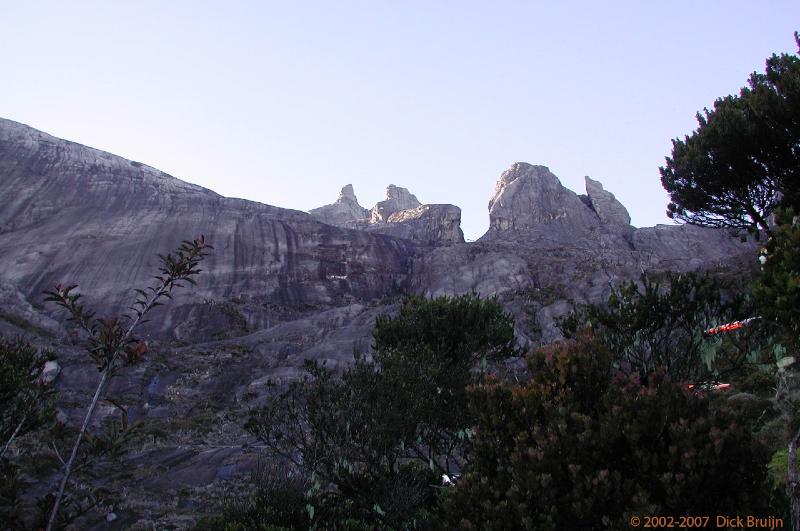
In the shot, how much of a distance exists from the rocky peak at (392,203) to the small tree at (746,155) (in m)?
138

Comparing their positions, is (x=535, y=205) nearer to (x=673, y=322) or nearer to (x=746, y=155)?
(x=746, y=155)

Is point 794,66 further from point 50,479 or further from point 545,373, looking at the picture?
point 50,479

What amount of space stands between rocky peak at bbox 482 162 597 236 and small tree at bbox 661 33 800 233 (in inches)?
4115

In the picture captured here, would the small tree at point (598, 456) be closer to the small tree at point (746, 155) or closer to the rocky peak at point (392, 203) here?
the small tree at point (746, 155)

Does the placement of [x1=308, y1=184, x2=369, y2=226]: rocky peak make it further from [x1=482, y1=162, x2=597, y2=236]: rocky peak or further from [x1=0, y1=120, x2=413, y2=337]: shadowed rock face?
[x1=0, y1=120, x2=413, y2=337]: shadowed rock face

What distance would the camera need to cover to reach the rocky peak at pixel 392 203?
169m

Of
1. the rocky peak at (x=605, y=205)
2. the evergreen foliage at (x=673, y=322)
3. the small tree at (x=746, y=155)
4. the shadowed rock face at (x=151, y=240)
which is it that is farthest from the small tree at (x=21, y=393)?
the rocky peak at (x=605, y=205)

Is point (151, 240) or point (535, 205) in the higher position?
point (535, 205)

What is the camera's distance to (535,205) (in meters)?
132

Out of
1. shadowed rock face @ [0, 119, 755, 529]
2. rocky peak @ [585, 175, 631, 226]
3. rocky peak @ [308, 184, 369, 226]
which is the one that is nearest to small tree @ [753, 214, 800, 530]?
shadowed rock face @ [0, 119, 755, 529]

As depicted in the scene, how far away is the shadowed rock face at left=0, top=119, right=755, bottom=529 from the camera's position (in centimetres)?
4738

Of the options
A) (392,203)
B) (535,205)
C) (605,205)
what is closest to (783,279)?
(535,205)

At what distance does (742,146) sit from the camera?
21.2 metres

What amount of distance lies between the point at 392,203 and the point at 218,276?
9816cm
